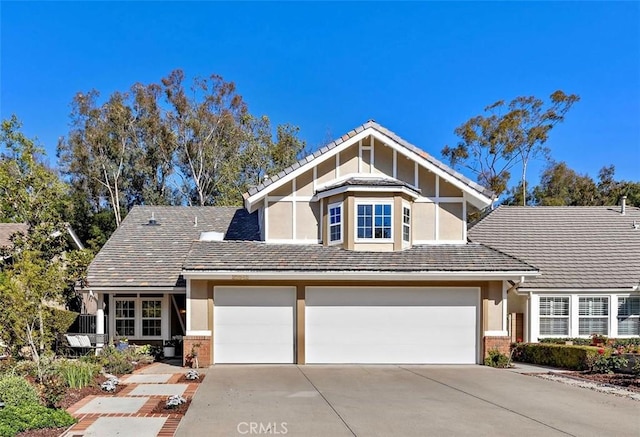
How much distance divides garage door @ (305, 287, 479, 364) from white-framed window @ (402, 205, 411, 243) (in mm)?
1941

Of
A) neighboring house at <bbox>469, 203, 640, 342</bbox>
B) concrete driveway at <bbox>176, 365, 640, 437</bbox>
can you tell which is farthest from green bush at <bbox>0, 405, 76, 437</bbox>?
neighboring house at <bbox>469, 203, 640, 342</bbox>

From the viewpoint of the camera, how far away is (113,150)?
36.5 meters

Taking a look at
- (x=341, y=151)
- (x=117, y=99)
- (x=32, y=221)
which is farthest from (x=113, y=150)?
(x=341, y=151)

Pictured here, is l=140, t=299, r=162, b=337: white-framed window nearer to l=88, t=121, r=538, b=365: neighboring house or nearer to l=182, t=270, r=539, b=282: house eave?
l=88, t=121, r=538, b=365: neighboring house

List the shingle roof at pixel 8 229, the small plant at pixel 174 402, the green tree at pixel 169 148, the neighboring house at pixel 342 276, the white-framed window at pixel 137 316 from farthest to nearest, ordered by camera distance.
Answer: the green tree at pixel 169 148
the shingle roof at pixel 8 229
the white-framed window at pixel 137 316
the neighboring house at pixel 342 276
the small plant at pixel 174 402

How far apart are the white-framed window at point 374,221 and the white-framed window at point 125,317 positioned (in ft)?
27.6

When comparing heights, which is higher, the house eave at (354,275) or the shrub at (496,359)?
the house eave at (354,275)

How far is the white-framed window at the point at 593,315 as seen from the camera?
1736 centimetres

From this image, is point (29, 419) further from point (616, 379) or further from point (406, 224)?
point (616, 379)

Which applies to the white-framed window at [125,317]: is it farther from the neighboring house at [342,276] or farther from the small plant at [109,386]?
the small plant at [109,386]

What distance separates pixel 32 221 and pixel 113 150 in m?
21.3

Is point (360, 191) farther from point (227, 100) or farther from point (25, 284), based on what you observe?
point (227, 100)

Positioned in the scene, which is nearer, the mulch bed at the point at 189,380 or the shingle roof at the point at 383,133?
the mulch bed at the point at 189,380

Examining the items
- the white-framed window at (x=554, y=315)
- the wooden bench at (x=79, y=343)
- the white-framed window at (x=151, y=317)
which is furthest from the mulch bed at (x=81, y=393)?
the white-framed window at (x=554, y=315)
